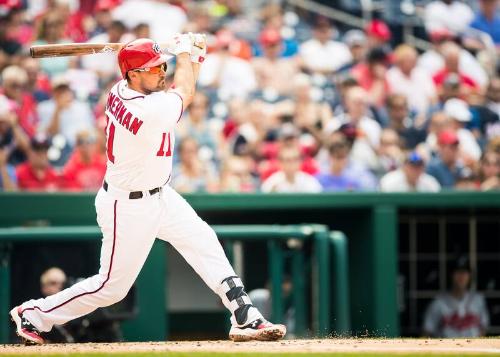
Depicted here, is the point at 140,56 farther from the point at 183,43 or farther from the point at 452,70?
the point at 452,70

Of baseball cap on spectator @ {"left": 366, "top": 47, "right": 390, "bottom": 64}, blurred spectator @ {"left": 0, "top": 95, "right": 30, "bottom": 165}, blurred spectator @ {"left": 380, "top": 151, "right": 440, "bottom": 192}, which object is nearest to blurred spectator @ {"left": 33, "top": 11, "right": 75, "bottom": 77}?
blurred spectator @ {"left": 0, "top": 95, "right": 30, "bottom": 165}

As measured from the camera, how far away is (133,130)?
590 cm

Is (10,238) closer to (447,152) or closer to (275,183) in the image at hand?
(275,183)

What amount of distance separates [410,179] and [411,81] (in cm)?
193

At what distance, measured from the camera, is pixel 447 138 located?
10.3 meters

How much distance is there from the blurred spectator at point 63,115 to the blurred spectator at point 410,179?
2.72 m

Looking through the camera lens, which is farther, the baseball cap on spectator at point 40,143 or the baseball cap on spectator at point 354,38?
the baseball cap on spectator at point 354,38

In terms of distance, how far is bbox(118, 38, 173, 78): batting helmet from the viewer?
5.95 meters

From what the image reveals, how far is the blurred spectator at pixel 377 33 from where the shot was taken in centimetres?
1160

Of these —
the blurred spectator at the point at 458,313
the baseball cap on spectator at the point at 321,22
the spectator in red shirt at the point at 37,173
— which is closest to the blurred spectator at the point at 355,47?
the baseball cap on spectator at the point at 321,22

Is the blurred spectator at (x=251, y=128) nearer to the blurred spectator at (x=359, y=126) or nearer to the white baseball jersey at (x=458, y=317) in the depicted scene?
the blurred spectator at (x=359, y=126)

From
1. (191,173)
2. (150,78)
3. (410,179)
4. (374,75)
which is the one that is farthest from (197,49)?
(374,75)

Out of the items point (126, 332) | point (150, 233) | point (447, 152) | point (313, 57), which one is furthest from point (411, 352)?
point (313, 57)

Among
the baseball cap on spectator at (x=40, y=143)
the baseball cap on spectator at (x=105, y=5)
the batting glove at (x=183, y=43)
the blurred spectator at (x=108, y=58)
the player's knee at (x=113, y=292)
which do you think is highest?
the baseball cap on spectator at (x=105, y=5)
